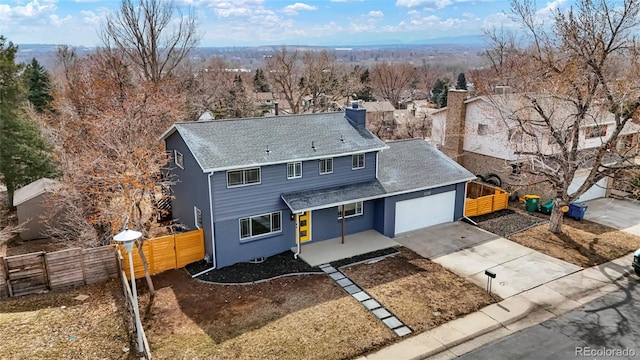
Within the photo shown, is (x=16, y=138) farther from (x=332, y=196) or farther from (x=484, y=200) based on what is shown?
(x=484, y=200)

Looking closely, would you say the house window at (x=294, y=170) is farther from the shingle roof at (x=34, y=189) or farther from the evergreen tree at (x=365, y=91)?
the evergreen tree at (x=365, y=91)

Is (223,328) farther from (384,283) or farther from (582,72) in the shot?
(582,72)

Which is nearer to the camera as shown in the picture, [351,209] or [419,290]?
[419,290]

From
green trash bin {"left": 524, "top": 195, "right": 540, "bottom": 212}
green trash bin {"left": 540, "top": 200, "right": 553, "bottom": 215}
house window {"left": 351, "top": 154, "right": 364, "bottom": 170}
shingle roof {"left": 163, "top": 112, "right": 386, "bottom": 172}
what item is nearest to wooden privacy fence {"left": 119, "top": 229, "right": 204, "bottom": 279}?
shingle roof {"left": 163, "top": 112, "right": 386, "bottom": 172}

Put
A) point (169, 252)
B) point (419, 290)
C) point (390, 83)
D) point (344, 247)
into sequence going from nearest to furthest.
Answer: point (419, 290), point (169, 252), point (344, 247), point (390, 83)

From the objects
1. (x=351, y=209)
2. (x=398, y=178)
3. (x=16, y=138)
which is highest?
(x=16, y=138)

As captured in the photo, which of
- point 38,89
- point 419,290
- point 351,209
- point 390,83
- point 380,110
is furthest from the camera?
point 390,83

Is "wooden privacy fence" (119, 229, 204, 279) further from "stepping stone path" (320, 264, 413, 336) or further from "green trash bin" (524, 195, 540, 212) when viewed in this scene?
"green trash bin" (524, 195, 540, 212)

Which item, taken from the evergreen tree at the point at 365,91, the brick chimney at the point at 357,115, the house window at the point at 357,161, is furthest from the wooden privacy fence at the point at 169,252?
the evergreen tree at the point at 365,91

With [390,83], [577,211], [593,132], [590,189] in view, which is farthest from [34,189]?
[390,83]
